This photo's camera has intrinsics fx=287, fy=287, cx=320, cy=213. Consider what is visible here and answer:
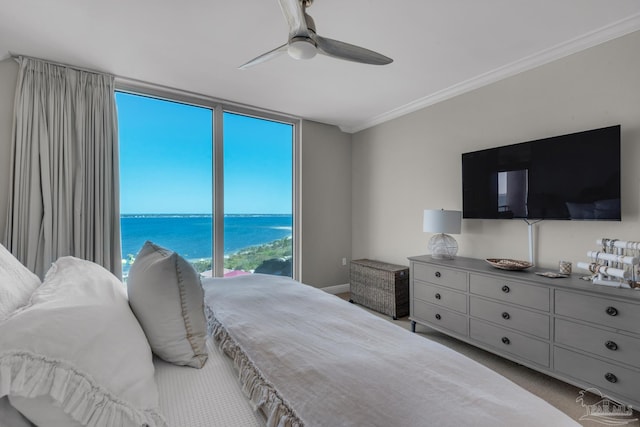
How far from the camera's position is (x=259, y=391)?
883 mm

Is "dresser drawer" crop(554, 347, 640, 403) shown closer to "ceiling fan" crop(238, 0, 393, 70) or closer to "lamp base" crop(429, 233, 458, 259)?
"lamp base" crop(429, 233, 458, 259)

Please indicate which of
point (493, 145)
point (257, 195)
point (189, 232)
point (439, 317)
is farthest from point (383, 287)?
point (189, 232)

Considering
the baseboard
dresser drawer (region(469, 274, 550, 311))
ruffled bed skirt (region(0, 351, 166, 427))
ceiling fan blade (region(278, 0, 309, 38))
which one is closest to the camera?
ruffled bed skirt (region(0, 351, 166, 427))

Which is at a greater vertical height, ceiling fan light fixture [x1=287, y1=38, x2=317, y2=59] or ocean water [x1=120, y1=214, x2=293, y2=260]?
ceiling fan light fixture [x1=287, y1=38, x2=317, y2=59]

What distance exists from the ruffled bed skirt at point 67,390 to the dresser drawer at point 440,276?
2506mm

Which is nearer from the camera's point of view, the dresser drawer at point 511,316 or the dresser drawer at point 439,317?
the dresser drawer at point 511,316

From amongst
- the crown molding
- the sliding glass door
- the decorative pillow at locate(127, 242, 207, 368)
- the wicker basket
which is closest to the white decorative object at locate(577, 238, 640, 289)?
the crown molding

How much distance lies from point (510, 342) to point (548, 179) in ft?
4.43

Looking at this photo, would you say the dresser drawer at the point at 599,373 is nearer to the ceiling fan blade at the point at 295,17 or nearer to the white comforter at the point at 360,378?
the white comforter at the point at 360,378

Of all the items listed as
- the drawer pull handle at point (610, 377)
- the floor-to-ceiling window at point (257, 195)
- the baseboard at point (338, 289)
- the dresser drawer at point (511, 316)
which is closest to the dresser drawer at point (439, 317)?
the dresser drawer at point (511, 316)

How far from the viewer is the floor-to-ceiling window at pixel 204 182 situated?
3.22 m

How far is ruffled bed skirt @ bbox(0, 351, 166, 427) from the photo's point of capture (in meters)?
0.54

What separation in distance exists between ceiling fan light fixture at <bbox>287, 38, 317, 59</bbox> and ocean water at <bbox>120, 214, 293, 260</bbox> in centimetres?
238

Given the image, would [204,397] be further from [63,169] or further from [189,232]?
[189,232]
